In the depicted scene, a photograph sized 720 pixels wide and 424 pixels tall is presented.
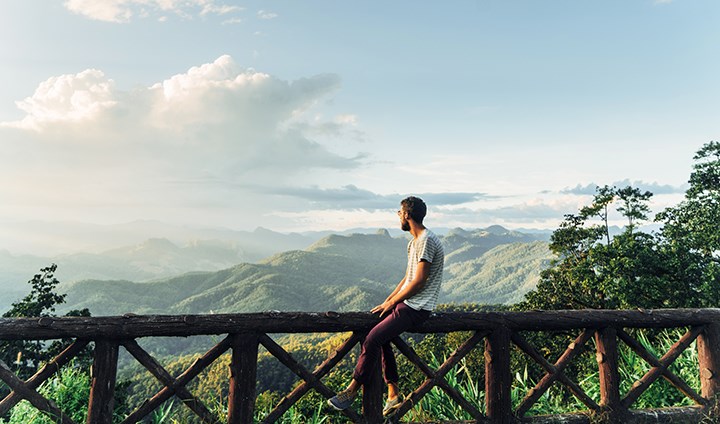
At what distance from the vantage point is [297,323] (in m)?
4.53

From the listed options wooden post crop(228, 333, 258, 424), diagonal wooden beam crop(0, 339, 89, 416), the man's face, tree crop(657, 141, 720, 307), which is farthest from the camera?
tree crop(657, 141, 720, 307)

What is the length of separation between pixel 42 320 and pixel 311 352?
73.2 meters

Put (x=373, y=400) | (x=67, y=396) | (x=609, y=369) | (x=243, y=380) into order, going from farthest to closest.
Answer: (x=609, y=369) → (x=67, y=396) → (x=373, y=400) → (x=243, y=380)

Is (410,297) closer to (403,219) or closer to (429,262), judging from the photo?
(429,262)

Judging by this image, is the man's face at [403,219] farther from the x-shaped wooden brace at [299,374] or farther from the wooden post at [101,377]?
the wooden post at [101,377]

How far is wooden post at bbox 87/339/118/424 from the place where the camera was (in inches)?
169

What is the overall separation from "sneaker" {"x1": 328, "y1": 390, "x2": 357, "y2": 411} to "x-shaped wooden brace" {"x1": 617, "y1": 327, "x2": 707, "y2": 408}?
3075 mm

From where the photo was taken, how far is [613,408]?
17.1 ft

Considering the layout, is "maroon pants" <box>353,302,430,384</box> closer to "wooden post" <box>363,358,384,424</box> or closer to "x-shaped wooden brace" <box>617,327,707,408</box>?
"wooden post" <box>363,358,384,424</box>

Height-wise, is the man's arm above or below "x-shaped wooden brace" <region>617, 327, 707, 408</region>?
above

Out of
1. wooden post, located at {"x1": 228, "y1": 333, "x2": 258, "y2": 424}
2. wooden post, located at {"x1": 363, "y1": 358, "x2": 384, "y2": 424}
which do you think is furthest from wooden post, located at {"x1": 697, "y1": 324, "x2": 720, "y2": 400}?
wooden post, located at {"x1": 228, "y1": 333, "x2": 258, "y2": 424}

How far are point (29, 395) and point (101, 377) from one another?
0.59m

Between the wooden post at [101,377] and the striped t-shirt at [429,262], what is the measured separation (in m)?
2.75

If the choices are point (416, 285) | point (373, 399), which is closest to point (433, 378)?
point (373, 399)
